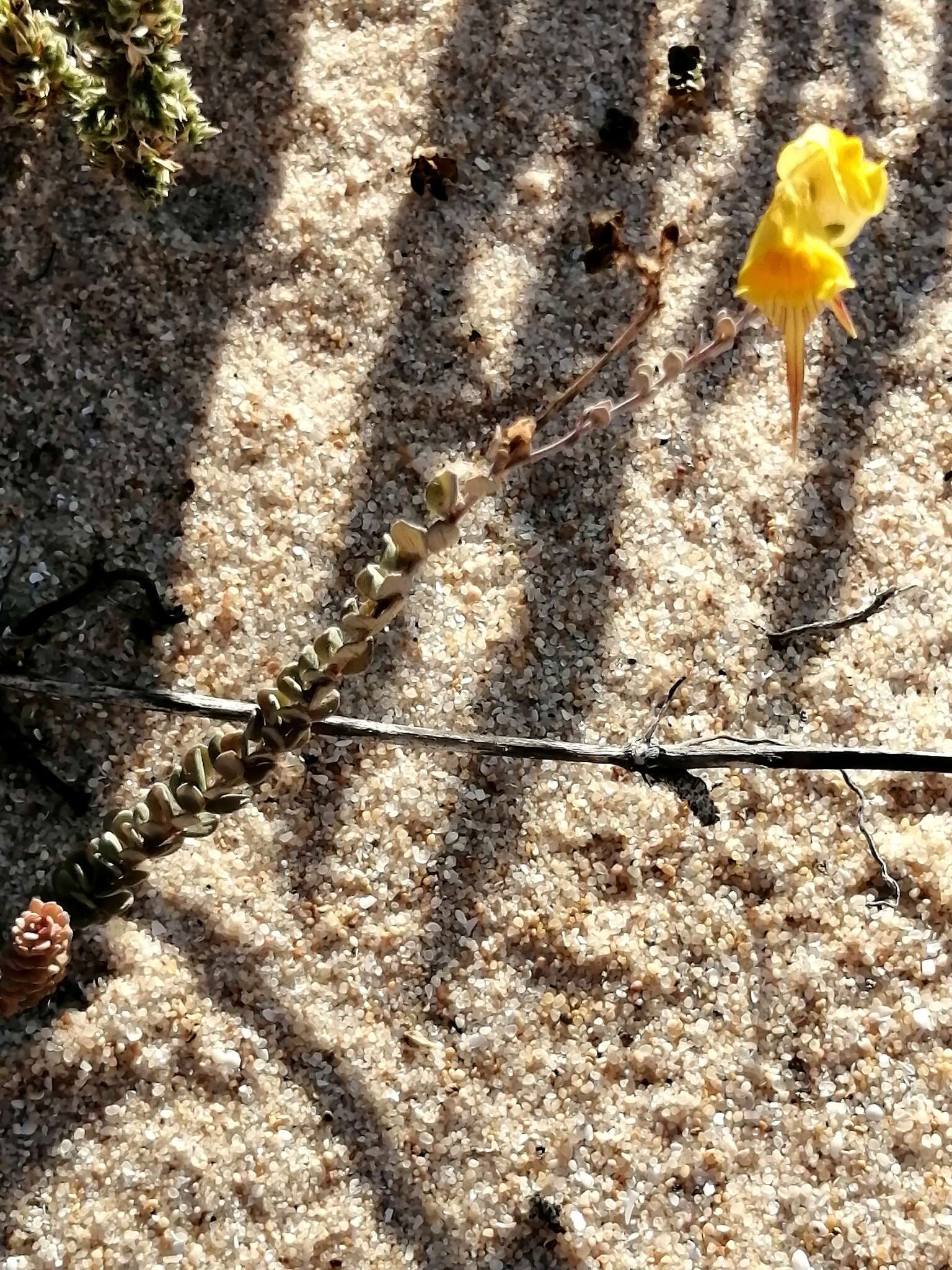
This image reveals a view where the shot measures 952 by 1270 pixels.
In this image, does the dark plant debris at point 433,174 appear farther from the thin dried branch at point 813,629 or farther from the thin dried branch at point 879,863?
the thin dried branch at point 879,863

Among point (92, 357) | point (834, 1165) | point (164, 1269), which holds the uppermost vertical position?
point (92, 357)

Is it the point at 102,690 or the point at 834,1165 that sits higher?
the point at 102,690

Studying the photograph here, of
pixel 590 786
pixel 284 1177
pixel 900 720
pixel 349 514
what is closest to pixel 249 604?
pixel 349 514

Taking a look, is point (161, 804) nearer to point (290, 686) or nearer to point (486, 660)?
point (290, 686)

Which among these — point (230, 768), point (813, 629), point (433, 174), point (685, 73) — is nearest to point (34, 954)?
point (230, 768)

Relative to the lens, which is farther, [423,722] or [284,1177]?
[423,722]

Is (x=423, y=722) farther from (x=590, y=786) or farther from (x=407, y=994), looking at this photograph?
(x=407, y=994)
